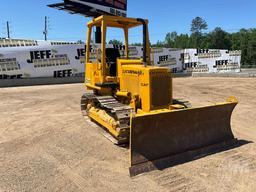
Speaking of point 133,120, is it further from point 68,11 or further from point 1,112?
point 68,11

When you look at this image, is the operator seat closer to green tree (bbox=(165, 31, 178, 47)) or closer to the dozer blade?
the dozer blade

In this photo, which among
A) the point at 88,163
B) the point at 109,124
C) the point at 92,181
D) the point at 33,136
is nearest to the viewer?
the point at 92,181

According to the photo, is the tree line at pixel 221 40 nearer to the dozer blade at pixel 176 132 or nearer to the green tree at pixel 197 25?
the green tree at pixel 197 25

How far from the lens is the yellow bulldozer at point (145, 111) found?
5.09 metres

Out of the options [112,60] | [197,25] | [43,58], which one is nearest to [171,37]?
[197,25]

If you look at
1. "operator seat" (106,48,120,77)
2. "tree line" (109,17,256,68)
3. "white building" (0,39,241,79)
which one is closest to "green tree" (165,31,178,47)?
"tree line" (109,17,256,68)

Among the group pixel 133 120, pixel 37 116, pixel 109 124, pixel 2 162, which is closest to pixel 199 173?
pixel 133 120

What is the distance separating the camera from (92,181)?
4.54m

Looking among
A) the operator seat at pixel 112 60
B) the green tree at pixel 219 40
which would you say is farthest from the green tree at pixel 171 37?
the operator seat at pixel 112 60

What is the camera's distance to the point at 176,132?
216 inches

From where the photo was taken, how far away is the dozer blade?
4.98 meters

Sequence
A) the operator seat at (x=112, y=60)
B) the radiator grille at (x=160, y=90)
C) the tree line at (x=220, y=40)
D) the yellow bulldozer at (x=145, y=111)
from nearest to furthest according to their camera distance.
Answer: the yellow bulldozer at (x=145, y=111) → the radiator grille at (x=160, y=90) → the operator seat at (x=112, y=60) → the tree line at (x=220, y=40)

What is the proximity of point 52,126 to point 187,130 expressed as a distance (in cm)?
419

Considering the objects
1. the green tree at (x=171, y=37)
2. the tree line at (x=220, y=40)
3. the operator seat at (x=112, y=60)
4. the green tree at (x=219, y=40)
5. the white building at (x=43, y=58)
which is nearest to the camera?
the operator seat at (x=112, y=60)
